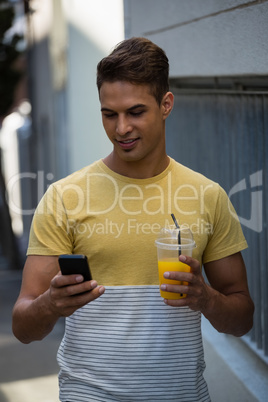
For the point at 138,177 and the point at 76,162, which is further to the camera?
the point at 76,162

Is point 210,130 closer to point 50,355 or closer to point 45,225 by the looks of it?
point 45,225

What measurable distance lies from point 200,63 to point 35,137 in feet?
34.5

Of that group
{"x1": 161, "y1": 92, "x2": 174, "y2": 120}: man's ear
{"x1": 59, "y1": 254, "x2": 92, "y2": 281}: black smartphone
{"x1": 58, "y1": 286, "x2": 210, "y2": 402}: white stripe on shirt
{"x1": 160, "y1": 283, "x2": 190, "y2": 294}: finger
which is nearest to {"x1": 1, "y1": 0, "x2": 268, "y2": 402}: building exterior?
{"x1": 161, "y1": 92, "x2": 174, "y2": 120}: man's ear

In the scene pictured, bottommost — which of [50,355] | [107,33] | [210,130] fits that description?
[50,355]

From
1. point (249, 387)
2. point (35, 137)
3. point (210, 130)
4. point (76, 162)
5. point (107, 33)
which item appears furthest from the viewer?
point (35, 137)

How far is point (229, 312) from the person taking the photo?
242cm

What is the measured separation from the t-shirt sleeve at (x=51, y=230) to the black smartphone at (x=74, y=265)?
300 millimetres

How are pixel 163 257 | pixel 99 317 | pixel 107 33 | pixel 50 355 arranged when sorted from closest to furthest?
pixel 163 257, pixel 99 317, pixel 50 355, pixel 107 33

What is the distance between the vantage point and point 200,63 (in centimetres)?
414

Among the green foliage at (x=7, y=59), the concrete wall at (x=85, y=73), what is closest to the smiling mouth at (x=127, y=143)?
the concrete wall at (x=85, y=73)

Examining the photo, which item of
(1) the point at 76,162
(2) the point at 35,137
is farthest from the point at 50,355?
(2) the point at 35,137

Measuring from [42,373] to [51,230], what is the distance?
3.94m

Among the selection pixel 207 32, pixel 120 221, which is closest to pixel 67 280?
pixel 120 221

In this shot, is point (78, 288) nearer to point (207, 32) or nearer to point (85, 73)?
point (207, 32)
